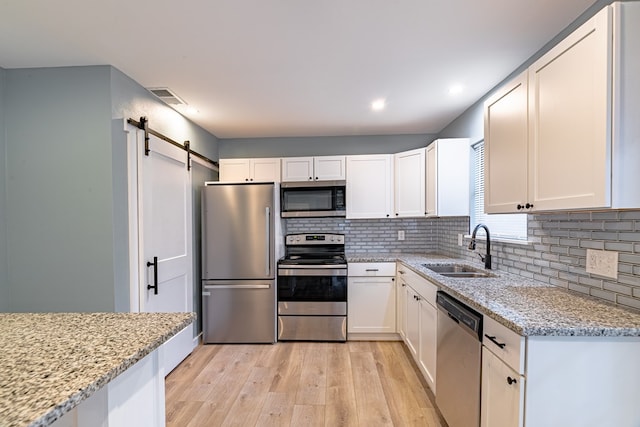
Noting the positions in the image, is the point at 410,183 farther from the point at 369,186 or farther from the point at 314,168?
the point at 314,168

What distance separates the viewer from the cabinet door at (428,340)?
1.97 m

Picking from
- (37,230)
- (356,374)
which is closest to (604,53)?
(356,374)

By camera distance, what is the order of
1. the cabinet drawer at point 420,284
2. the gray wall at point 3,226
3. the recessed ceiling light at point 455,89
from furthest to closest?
the recessed ceiling light at point 455,89 < the cabinet drawer at point 420,284 < the gray wall at point 3,226

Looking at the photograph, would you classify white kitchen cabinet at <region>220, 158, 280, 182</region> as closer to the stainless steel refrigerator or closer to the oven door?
the stainless steel refrigerator

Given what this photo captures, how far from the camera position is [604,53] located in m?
1.04

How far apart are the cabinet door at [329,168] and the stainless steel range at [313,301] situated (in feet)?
3.26

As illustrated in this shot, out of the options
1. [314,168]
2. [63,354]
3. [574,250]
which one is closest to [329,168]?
[314,168]

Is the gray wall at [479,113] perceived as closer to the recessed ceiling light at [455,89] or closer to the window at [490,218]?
the window at [490,218]

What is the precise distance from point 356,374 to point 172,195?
7.42ft

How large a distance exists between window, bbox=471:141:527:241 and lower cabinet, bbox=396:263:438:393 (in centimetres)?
73

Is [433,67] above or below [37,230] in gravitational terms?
above

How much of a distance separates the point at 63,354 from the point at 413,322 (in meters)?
2.34

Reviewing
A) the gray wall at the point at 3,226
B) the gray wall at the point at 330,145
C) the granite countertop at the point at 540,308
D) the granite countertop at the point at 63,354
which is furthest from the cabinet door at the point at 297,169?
the granite countertop at the point at 63,354

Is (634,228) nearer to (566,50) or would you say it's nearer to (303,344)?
(566,50)
